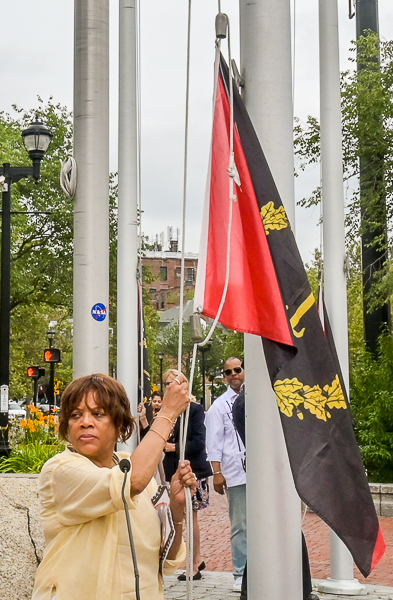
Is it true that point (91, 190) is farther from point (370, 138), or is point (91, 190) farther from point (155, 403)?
point (370, 138)

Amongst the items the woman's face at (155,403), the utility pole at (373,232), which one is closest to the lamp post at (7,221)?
the woman's face at (155,403)

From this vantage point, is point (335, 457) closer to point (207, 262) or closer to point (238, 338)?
point (207, 262)

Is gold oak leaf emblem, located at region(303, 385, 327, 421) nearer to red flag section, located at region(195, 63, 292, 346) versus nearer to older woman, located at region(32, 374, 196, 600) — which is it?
red flag section, located at region(195, 63, 292, 346)

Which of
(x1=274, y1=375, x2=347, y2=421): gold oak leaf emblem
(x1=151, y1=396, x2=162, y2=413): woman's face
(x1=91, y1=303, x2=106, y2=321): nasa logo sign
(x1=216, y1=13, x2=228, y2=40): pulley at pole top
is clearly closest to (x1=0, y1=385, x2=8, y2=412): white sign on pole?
(x1=151, y1=396, x2=162, y2=413): woman's face

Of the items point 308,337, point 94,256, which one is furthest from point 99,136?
point 308,337

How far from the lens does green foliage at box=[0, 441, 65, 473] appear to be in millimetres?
10477

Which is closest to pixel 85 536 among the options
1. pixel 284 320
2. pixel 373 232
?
pixel 284 320

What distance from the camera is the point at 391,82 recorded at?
1833 cm

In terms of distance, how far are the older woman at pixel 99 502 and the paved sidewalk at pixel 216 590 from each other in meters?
4.85

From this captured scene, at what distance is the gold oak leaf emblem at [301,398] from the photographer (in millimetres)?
3973

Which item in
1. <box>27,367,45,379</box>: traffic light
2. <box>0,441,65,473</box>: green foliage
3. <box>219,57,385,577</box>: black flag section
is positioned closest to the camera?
<box>219,57,385,577</box>: black flag section

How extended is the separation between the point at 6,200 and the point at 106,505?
16.1 metres

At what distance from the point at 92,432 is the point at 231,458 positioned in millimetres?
5775

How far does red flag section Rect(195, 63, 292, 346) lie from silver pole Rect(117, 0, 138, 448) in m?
6.93
